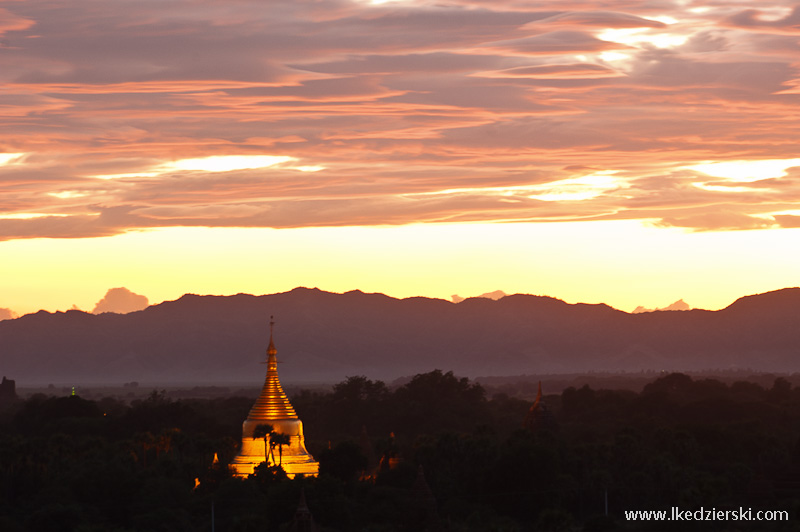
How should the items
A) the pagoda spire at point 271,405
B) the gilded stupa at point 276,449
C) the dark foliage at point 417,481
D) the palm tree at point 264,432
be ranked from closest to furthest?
the dark foliage at point 417,481 < the palm tree at point 264,432 < the gilded stupa at point 276,449 < the pagoda spire at point 271,405

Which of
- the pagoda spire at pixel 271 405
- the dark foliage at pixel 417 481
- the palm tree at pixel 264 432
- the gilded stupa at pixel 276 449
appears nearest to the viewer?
the dark foliage at pixel 417 481

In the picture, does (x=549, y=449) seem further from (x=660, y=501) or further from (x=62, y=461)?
(x=62, y=461)

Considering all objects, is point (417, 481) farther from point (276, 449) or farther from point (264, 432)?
point (276, 449)

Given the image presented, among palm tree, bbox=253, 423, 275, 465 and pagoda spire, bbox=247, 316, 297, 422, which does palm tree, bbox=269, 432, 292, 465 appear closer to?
palm tree, bbox=253, 423, 275, 465

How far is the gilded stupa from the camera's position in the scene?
83250 mm

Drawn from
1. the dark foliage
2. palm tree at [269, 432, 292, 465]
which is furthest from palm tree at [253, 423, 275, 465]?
the dark foliage

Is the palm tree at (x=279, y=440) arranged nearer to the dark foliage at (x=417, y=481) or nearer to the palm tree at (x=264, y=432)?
the palm tree at (x=264, y=432)

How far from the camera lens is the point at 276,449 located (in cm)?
8431

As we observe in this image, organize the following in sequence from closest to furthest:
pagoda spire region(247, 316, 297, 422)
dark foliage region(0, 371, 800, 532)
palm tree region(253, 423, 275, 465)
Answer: dark foliage region(0, 371, 800, 532), palm tree region(253, 423, 275, 465), pagoda spire region(247, 316, 297, 422)

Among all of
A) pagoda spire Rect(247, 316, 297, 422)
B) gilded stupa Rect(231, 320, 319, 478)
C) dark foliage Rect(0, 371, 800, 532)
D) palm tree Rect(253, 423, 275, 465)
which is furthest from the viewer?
pagoda spire Rect(247, 316, 297, 422)

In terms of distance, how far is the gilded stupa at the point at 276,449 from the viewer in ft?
273

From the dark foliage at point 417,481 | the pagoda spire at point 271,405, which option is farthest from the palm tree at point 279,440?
the pagoda spire at point 271,405

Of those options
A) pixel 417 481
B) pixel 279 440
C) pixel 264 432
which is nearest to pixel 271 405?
pixel 264 432

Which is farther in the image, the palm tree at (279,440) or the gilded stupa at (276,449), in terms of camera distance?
the gilded stupa at (276,449)
